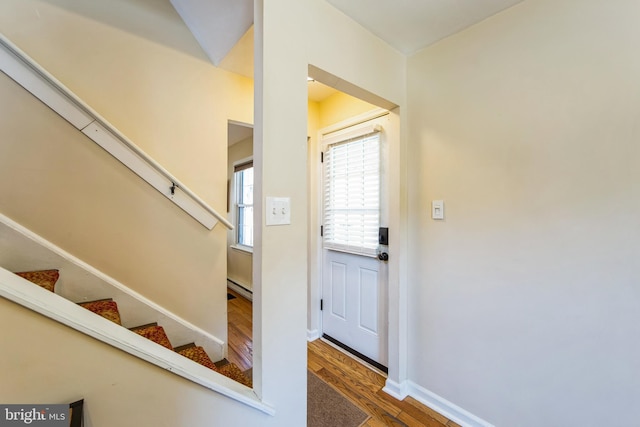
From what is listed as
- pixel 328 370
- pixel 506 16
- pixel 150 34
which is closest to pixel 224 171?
pixel 150 34

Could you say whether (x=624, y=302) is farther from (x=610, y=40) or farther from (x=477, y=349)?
(x=610, y=40)

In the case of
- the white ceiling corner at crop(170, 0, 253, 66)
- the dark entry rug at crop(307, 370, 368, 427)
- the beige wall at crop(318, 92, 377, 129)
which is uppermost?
the white ceiling corner at crop(170, 0, 253, 66)

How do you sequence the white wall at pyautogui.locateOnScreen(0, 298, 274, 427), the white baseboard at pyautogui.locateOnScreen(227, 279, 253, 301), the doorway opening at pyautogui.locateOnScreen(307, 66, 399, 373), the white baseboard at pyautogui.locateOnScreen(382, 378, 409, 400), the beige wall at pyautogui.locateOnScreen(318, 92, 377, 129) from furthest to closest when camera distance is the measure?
the white baseboard at pyautogui.locateOnScreen(227, 279, 253, 301) < the beige wall at pyautogui.locateOnScreen(318, 92, 377, 129) < the doorway opening at pyautogui.locateOnScreen(307, 66, 399, 373) < the white baseboard at pyautogui.locateOnScreen(382, 378, 409, 400) < the white wall at pyautogui.locateOnScreen(0, 298, 274, 427)

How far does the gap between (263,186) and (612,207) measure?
1521mm

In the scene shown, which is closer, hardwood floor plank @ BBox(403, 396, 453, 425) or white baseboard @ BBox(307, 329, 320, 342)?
→ hardwood floor plank @ BBox(403, 396, 453, 425)

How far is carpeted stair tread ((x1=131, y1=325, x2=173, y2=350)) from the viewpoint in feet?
4.62

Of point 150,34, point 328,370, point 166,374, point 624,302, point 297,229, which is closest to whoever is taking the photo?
point 166,374

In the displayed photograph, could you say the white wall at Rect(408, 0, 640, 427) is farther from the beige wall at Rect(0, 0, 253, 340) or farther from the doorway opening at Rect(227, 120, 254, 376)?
the doorway opening at Rect(227, 120, 254, 376)

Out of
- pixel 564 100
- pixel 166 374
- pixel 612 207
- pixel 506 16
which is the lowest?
pixel 166 374

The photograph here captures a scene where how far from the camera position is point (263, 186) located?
3.48ft

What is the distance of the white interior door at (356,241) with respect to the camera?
2.02m

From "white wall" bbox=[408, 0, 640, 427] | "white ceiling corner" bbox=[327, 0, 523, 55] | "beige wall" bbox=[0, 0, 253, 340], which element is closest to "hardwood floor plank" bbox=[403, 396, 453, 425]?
"white wall" bbox=[408, 0, 640, 427]

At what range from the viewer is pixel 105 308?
136cm

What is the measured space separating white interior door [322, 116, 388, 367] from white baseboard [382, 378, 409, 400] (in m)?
0.21
